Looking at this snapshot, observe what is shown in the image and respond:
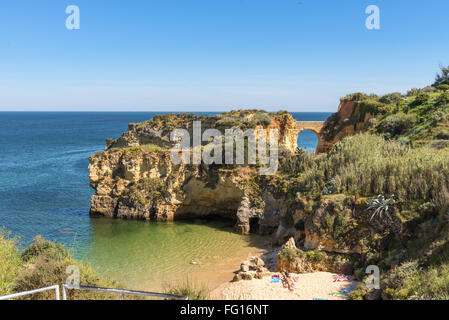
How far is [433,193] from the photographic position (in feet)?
43.8

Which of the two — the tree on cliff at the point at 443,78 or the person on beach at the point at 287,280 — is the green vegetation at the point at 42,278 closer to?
the person on beach at the point at 287,280

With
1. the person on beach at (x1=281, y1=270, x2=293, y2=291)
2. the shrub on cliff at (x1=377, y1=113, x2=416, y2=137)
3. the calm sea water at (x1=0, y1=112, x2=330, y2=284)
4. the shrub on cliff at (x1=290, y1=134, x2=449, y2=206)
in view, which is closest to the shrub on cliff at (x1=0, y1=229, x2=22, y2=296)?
the calm sea water at (x1=0, y1=112, x2=330, y2=284)

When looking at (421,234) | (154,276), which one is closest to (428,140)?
(421,234)

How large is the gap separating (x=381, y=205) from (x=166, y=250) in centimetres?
1295

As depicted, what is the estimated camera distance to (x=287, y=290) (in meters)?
13.9

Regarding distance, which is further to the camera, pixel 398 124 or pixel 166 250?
pixel 398 124

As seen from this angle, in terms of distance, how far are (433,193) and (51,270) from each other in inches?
601

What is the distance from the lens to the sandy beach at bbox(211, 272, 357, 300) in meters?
13.3

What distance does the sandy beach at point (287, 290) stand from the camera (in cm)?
1330
